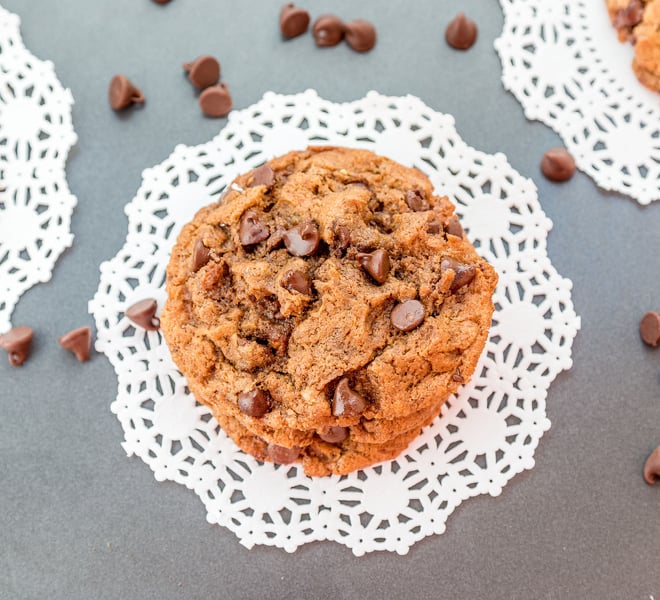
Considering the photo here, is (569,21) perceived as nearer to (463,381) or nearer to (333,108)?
(333,108)

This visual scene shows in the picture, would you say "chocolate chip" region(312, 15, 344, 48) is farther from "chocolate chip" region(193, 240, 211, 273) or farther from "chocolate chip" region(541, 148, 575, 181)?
"chocolate chip" region(193, 240, 211, 273)

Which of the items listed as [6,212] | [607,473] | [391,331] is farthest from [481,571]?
[6,212]

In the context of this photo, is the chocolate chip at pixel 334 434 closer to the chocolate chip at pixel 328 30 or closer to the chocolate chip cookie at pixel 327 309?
the chocolate chip cookie at pixel 327 309

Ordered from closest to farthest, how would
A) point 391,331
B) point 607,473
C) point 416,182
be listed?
point 391,331, point 416,182, point 607,473

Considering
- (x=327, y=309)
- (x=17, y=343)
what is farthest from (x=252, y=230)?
(x=17, y=343)

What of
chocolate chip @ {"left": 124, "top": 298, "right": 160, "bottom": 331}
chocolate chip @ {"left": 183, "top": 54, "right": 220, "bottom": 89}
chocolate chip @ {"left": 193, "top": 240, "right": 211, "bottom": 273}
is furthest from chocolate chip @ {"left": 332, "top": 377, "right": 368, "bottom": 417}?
chocolate chip @ {"left": 183, "top": 54, "right": 220, "bottom": 89}

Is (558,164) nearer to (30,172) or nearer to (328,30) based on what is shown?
(328,30)
